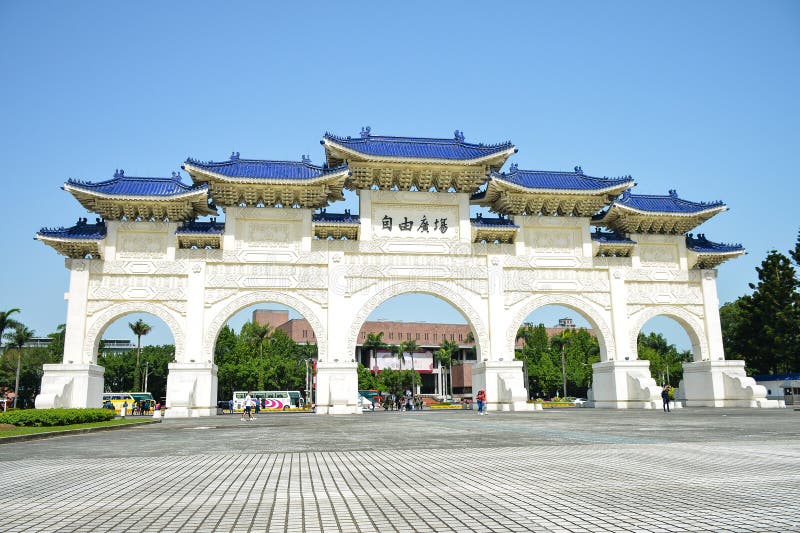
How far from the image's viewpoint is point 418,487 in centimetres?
554

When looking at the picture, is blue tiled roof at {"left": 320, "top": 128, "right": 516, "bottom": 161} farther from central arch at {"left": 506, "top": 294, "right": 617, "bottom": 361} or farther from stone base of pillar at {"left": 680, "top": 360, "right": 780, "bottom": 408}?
stone base of pillar at {"left": 680, "top": 360, "right": 780, "bottom": 408}

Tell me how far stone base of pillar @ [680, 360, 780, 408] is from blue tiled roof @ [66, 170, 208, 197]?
2332cm

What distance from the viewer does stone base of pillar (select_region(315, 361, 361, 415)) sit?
2483 cm

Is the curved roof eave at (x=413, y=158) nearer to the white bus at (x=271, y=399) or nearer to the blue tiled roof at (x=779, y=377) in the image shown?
the blue tiled roof at (x=779, y=377)

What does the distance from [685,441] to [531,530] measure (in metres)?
6.69

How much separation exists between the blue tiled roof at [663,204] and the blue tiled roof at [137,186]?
18786 mm

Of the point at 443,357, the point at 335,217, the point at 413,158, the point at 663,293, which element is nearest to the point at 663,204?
the point at 663,293

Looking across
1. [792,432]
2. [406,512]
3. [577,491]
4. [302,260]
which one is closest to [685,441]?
[792,432]

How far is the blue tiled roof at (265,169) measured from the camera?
25.3 m

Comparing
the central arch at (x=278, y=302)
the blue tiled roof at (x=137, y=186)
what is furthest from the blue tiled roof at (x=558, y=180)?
the blue tiled roof at (x=137, y=186)

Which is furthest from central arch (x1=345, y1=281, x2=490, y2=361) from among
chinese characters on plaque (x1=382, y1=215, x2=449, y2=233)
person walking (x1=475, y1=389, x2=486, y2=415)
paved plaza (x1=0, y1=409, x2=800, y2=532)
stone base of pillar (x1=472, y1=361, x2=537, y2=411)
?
paved plaza (x1=0, y1=409, x2=800, y2=532)

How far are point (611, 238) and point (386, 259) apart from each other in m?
10.6

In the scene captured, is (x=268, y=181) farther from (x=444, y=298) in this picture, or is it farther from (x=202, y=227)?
(x=444, y=298)

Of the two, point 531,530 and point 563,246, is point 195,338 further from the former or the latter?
point 531,530
